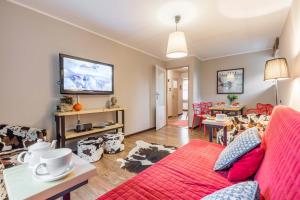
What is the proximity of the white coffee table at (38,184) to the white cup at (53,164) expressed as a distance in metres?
0.05

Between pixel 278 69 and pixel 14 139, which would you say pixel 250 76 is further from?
pixel 14 139

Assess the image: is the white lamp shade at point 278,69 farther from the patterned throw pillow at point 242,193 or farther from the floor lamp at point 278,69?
the patterned throw pillow at point 242,193

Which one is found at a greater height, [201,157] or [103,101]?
[103,101]

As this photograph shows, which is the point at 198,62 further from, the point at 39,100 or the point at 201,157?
the point at 39,100

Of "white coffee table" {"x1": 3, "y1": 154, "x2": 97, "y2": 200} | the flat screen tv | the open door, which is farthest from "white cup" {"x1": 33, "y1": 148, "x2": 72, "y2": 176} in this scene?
the open door

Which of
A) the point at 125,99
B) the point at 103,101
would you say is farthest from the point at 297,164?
the point at 125,99

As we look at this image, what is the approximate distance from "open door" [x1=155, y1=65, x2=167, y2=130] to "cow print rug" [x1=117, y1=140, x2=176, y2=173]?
61.6 inches

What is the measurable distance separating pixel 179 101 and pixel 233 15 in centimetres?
587

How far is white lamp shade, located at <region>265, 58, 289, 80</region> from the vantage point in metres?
2.04

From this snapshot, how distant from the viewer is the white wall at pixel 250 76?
4.35 metres

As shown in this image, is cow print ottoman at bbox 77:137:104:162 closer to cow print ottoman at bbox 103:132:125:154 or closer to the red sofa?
cow print ottoman at bbox 103:132:125:154

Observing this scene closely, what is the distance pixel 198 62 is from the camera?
17.3ft

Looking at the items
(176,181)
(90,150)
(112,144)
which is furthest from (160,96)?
(176,181)

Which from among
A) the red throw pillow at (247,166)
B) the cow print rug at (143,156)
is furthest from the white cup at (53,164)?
the cow print rug at (143,156)
